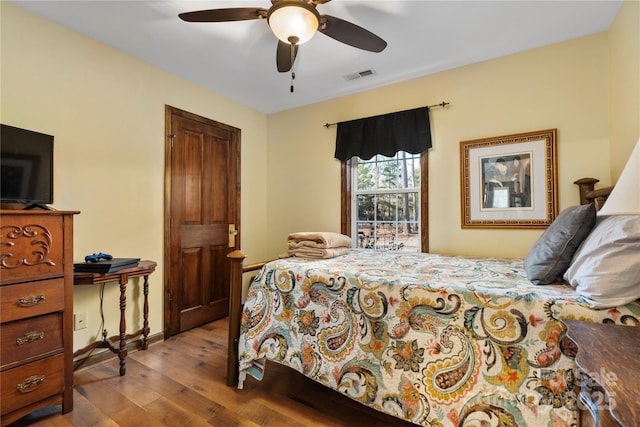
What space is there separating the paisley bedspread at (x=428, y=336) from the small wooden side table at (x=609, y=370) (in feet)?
0.74

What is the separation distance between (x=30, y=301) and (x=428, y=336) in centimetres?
206

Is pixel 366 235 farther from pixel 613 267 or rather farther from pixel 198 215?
pixel 613 267

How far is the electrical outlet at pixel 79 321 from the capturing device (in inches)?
83.5

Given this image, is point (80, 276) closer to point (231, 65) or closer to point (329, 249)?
point (329, 249)

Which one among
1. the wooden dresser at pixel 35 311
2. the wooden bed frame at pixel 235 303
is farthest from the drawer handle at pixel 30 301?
the wooden bed frame at pixel 235 303

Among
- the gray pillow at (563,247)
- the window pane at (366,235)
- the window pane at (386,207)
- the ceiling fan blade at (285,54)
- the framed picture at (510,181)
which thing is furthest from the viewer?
the window pane at (366,235)

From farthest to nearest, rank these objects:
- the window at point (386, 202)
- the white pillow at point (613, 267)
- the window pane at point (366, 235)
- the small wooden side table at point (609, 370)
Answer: the window pane at point (366, 235), the window at point (386, 202), the white pillow at point (613, 267), the small wooden side table at point (609, 370)

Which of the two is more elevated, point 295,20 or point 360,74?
point 360,74

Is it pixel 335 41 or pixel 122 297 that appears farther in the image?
pixel 335 41

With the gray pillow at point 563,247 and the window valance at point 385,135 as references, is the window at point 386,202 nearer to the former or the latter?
the window valance at point 385,135

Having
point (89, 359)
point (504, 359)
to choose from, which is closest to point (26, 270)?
point (89, 359)

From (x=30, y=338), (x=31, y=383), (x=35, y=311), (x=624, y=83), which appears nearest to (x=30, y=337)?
(x=30, y=338)

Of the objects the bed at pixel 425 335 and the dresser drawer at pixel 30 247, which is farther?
the dresser drawer at pixel 30 247

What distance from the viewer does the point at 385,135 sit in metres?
2.96
